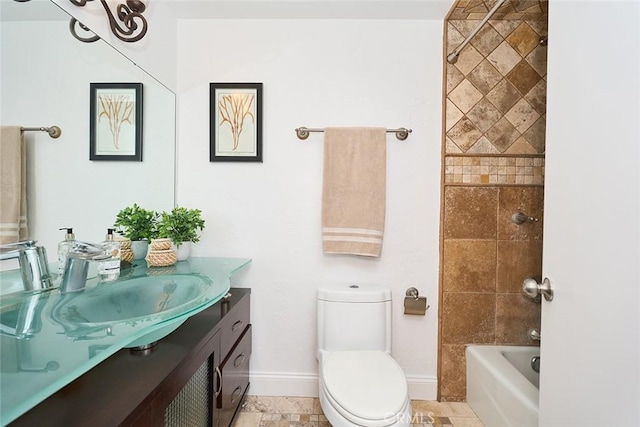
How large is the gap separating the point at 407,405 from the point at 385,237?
850 millimetres

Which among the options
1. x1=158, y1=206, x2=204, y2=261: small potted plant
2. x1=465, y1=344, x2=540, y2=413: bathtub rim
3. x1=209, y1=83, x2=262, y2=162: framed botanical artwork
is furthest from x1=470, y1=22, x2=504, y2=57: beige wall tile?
x1=158, y1=206, x2=204, y2=261: small potted plant

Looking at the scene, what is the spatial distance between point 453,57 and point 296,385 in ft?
6.89

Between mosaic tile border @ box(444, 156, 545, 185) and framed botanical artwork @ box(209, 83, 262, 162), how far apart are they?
1.17 meters

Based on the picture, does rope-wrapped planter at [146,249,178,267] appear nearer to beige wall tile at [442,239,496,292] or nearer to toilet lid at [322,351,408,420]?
toilet lid at [322,351,408,420]

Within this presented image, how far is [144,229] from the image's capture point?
4.85 feet

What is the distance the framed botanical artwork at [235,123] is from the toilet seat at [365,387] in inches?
46.2

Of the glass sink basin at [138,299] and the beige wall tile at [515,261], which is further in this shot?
the beige wall tile at [515,261]

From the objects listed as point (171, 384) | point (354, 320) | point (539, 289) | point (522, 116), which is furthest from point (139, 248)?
point (522, 116)

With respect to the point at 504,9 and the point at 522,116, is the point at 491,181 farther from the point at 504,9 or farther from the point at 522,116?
the point at 504,9

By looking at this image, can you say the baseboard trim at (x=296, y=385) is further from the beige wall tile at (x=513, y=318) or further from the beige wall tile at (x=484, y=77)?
the beige wall tile at (x=484, y=77)

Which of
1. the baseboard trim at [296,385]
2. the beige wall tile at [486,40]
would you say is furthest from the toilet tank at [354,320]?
the beige wall tile at [486,40]

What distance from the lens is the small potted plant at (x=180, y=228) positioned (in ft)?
4.82

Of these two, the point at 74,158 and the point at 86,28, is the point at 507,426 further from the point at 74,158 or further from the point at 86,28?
the point at 86,28

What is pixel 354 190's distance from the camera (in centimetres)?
168
